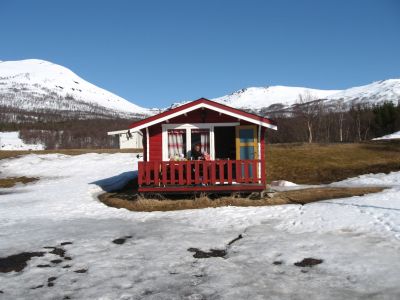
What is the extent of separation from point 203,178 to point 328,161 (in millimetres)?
15489

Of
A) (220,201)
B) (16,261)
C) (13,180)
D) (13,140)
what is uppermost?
(13,140)

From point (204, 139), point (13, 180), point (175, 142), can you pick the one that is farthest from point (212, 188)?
point (13, 180)

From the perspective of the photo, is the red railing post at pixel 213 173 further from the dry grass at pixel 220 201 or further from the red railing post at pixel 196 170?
the dry grass at pixel 220 201

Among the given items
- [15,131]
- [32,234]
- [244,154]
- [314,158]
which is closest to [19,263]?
[32,234]

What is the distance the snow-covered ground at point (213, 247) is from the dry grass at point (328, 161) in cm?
888

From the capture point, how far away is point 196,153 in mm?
16844

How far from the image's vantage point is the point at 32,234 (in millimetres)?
11000

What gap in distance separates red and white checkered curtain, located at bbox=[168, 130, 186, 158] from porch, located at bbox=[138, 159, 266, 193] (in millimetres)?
1571

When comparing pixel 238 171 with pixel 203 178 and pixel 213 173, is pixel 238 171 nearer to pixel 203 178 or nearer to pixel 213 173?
pixel 213 173

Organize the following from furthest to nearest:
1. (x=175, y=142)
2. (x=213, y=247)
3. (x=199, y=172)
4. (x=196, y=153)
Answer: (x=175, y=142) → (x=196, y=153) → (x=199, y=172) → (x=213, y=247)

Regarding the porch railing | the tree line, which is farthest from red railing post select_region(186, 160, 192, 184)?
the tree line

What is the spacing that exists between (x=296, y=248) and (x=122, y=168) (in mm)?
23124

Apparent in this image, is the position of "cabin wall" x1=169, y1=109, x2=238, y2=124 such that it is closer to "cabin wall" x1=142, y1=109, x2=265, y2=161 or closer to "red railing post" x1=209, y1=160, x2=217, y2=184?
"cabin wall" x1=142, y1=109, x2=265, y2=161

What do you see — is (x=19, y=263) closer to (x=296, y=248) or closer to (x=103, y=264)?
(x=103, y=264)
